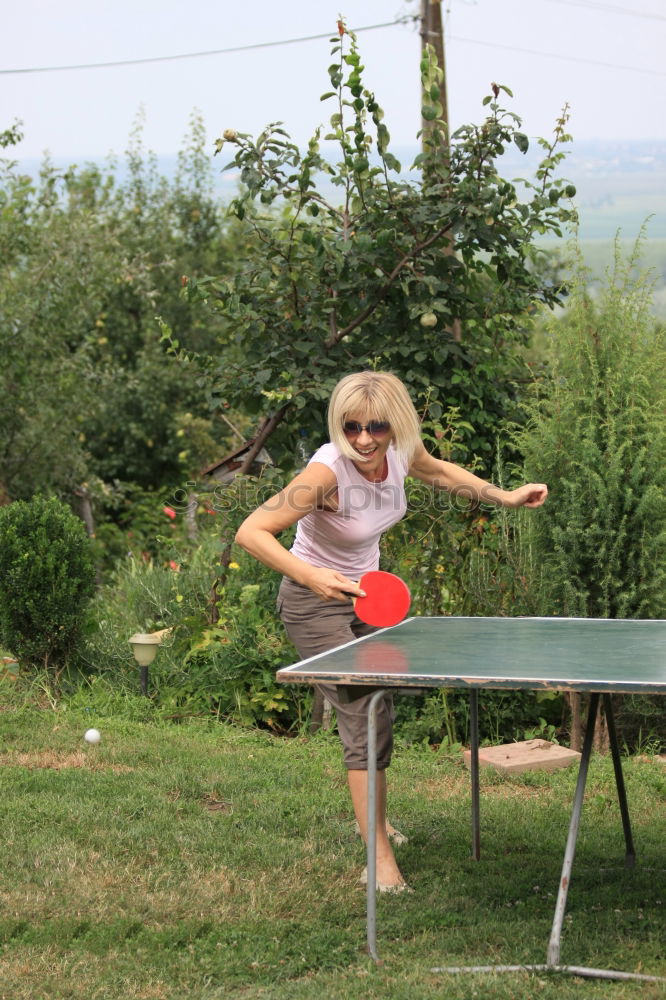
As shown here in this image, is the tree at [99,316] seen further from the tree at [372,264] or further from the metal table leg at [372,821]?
the metal table leg at [372,821]

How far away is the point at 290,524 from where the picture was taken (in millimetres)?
3793

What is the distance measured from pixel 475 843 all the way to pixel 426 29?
7.95m

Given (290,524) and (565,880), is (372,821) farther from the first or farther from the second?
(290,524)

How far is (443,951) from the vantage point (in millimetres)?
3535

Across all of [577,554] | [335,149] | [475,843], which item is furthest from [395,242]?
[475,843]

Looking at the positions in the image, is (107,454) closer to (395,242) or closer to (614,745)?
(395,242)

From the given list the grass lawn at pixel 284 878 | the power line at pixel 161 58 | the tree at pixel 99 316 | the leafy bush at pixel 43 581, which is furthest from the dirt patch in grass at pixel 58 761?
the power line at pixel 161 58

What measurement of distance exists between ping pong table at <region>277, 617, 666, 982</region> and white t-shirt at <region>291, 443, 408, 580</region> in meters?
0.30

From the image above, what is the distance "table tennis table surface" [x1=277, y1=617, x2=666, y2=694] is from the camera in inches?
119

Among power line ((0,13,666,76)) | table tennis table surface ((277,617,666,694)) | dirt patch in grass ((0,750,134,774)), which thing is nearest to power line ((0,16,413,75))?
power line ((0,13,666,76))

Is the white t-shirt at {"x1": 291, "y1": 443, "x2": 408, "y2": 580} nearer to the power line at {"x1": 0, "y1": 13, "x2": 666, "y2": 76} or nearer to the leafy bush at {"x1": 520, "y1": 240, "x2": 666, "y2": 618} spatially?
the leafy bush at {"x1": 520, "y1": 240, "x2": 666, "y2": 618}

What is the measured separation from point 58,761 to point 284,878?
1948mm

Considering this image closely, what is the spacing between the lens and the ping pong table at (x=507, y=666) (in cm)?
304

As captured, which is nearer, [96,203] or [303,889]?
Answer: [303,889]
